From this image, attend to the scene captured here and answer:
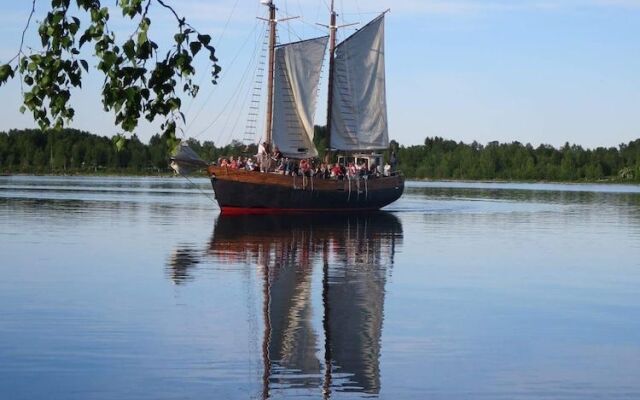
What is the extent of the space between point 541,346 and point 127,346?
5.86 m

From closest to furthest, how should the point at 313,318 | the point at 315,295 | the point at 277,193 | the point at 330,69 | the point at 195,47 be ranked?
1. the point at 195,47
2. the point at 313,318
3. the point at 315,295
4. the point at 277,193
5. the point at 330,69

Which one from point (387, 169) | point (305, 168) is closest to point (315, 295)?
point (305, 168)

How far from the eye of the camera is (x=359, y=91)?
62688 millimetres

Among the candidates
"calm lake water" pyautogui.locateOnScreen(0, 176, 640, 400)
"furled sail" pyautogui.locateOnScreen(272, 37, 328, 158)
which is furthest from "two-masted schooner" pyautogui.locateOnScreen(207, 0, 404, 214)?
"calm lake water" pyautogui.locateOnScreen(0, 176, 640, 400)

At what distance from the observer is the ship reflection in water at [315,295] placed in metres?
12.9

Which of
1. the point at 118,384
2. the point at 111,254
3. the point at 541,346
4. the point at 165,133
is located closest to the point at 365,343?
the point at 541,346

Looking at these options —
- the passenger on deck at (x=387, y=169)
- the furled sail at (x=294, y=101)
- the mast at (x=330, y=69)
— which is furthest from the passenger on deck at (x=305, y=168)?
the passenger on deck at (x=387, y=169)

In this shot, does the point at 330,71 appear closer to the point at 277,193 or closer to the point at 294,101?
the point at 294,101

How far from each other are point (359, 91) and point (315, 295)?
43557 millimetres

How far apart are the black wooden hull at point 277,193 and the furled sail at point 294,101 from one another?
2.83m

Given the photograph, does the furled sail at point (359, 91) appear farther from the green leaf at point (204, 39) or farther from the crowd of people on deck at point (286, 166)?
the green leaf at point (204, 39)

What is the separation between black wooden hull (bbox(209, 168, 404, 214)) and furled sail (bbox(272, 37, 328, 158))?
2.83 metres

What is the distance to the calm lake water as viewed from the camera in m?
12.5

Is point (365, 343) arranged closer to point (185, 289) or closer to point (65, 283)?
point (185, 289)
